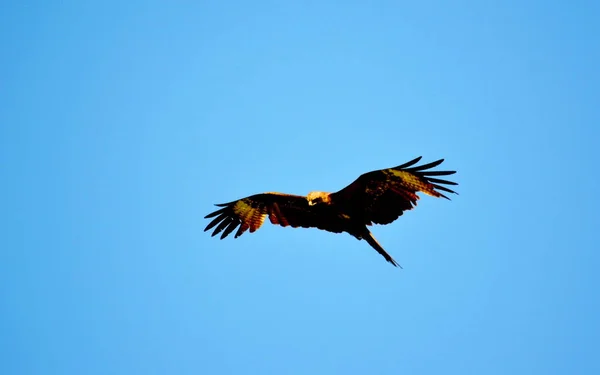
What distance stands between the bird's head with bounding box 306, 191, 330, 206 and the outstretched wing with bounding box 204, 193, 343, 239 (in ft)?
1.16

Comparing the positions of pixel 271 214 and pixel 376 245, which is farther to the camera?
pixel 271 214

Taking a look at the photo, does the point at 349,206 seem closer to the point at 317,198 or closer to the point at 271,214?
the point at 317,198


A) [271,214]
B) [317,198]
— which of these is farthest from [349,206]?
[271,214]

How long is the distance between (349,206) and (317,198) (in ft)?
1.97

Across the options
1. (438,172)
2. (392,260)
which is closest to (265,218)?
(392,260)

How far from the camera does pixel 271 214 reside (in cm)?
1355

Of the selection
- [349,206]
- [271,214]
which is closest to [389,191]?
[349,206]

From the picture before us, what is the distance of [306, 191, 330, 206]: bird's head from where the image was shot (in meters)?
12.3

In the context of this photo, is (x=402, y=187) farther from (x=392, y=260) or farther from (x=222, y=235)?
(x=222, y=235)

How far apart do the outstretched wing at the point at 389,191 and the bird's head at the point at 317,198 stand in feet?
0.42

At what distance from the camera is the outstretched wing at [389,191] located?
11.8 m

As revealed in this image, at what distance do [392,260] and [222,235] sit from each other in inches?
141

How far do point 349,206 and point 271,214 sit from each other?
1.76m

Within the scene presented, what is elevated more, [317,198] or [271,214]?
[271,214]
